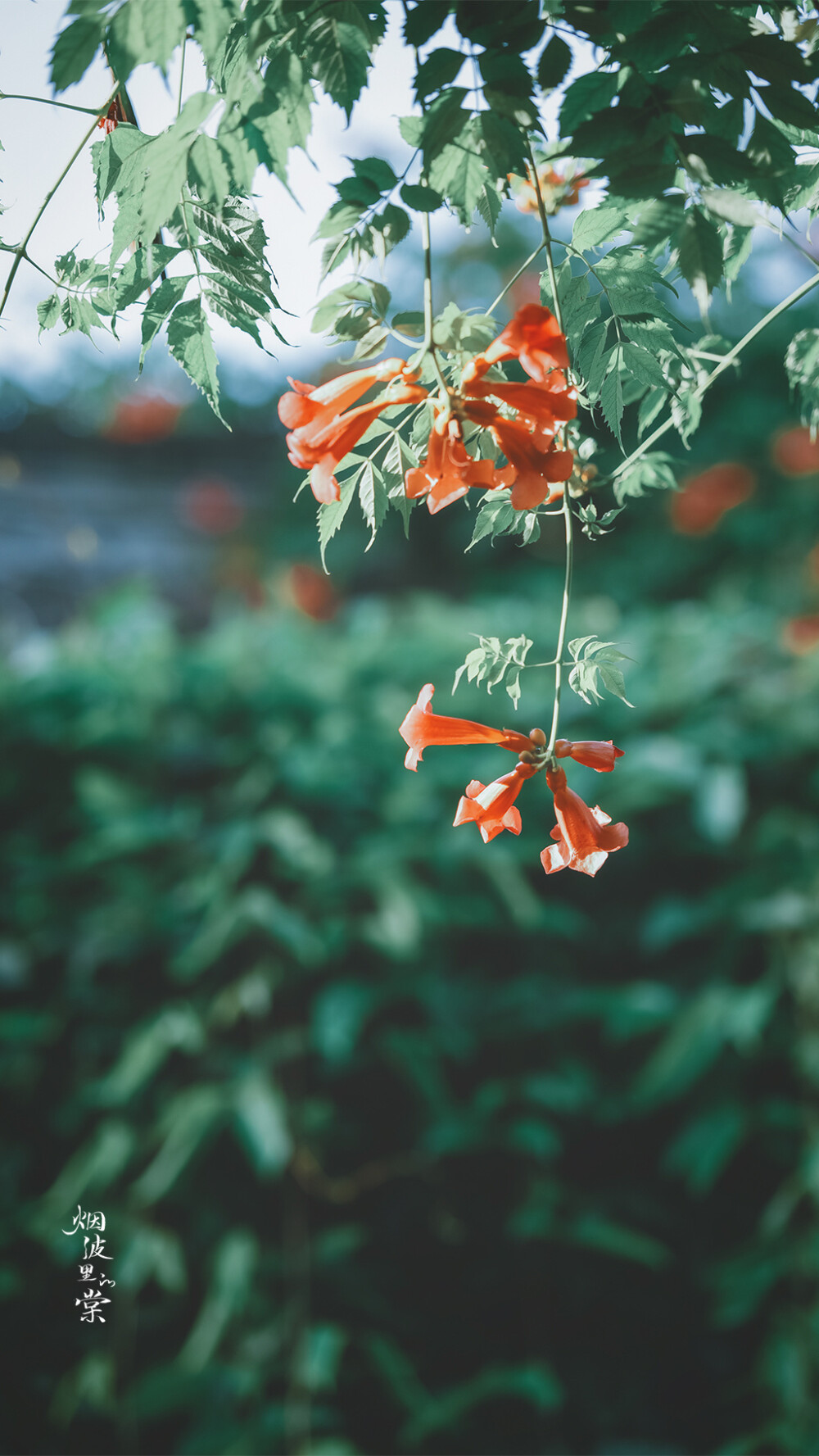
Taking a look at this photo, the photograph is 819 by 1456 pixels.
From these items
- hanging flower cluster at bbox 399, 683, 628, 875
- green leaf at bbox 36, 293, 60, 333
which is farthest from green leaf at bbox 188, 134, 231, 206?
hanging flower cluster at bbox 399, 683, 628, 875

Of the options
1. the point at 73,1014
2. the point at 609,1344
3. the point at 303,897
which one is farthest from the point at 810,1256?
the point at 73,1014

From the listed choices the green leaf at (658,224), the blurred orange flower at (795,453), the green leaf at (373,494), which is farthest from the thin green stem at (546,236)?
the blurred orange flower at (795,453)

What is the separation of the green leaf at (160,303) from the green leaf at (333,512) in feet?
0.71

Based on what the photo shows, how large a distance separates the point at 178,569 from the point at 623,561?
2787 mm

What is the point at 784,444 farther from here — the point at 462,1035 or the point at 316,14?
the point at 316,14

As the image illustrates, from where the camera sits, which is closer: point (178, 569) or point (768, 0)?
point (768, 0)

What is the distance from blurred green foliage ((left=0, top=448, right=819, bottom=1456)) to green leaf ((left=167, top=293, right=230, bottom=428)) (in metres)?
1.61

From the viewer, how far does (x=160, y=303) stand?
958mm

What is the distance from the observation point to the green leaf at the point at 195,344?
966 millimetres

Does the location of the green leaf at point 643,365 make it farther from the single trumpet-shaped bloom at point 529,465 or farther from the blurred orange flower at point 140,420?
the blurred orange flower at point 140,420

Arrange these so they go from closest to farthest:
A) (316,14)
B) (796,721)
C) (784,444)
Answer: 1. (316,14)
2. (796,721)
3. (784,444)

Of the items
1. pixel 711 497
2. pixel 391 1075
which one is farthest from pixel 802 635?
pixel 391 1075

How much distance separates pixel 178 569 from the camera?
6.41 meters

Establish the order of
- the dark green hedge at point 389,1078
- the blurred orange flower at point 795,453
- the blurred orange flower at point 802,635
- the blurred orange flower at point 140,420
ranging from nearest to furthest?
the dark green hedge at point 389,1078 → the blurred orange flower at point 802,635 → the blurred orange flower at point 795,453 → the blurred orange flower at point 140,420
